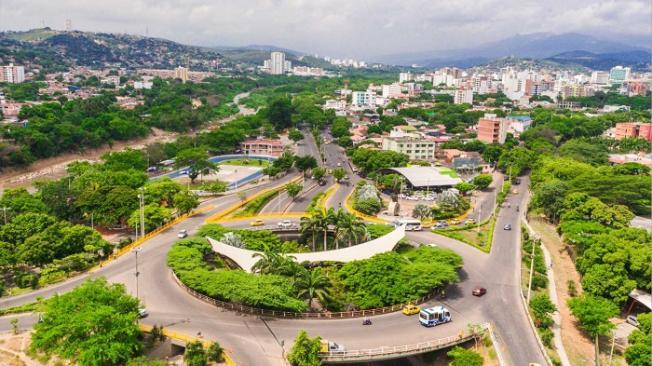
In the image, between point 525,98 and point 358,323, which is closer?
point 358,323

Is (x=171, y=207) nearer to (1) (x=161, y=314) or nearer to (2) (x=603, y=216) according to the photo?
(1) (x=161, y=314)

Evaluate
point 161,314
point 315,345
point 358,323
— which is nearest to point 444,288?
point 358,323

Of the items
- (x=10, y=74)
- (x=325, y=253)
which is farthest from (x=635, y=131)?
(x=10, y=74)

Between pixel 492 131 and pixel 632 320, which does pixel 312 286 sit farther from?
pixel 492 131

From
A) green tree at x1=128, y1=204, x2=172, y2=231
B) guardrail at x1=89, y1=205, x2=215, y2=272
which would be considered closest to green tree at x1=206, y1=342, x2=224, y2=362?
guardrail at x1=89, y1=205, x2=215, y2=272

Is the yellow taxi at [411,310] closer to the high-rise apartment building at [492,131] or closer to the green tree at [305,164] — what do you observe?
the green tree at [305,164]
